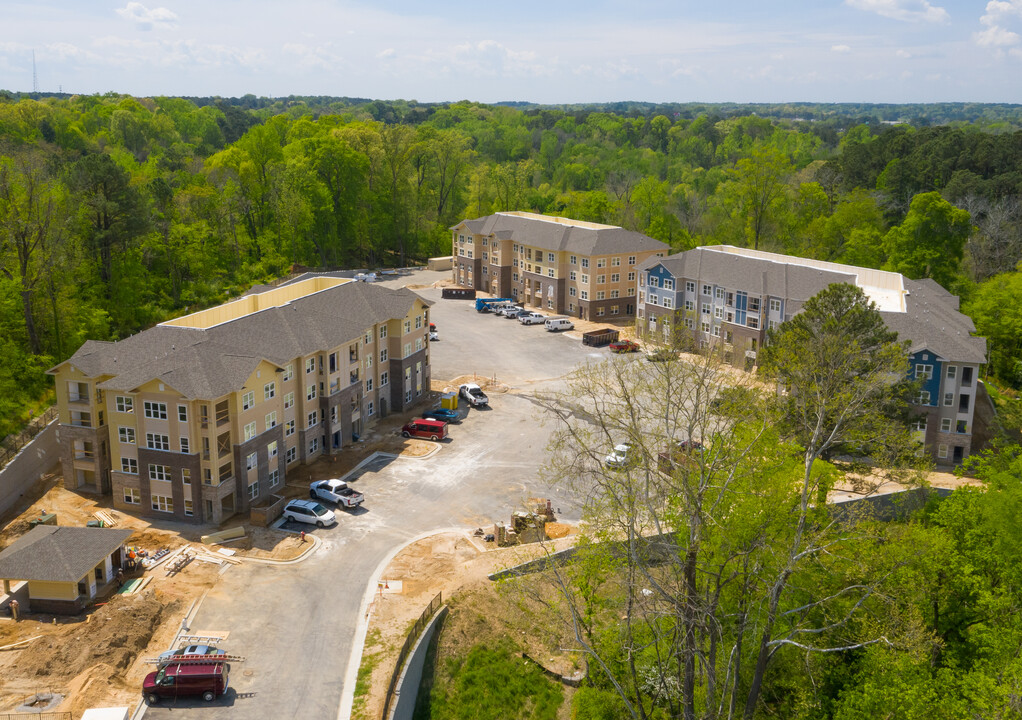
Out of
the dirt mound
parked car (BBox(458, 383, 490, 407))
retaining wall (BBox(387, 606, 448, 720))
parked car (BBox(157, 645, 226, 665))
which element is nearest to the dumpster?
parked car (BBox(458, 383, 490, 407))

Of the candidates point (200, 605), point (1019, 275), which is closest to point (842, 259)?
point (1019, 275)

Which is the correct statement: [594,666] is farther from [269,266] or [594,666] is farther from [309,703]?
[269,266]

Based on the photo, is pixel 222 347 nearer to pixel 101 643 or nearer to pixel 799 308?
pixel 101 643

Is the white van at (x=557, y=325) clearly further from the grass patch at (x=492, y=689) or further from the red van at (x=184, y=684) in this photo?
the red van at (x=184, y=684)

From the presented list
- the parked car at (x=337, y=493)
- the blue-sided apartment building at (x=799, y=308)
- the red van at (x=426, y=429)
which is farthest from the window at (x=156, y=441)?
the blue-sided apartment building at (x=799, y=308)

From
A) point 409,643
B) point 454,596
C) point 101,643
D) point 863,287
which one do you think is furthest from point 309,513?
point 863,287

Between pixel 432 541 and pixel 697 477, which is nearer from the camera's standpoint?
pixel 697 477
